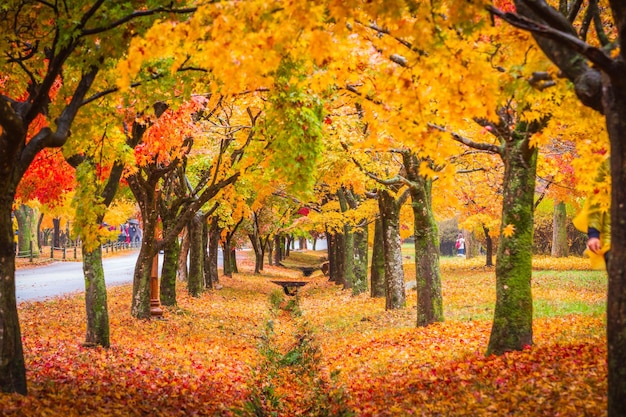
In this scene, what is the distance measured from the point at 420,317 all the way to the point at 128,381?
316 inches

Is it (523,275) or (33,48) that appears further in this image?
(523,275)

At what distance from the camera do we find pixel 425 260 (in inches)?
609

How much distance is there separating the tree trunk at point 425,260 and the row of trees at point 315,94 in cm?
4

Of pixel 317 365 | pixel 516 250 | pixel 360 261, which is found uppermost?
pixel 516 250

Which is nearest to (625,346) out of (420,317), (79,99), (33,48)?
(79,99)

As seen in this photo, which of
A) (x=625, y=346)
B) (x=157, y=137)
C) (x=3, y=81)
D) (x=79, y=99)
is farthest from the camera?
(x=157, y=137)

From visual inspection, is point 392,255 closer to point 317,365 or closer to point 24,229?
point 317,365

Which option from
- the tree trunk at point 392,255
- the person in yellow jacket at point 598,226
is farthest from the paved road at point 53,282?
the person in yellow jacket at point 598,226

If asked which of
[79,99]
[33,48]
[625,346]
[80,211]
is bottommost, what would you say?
[625,346]

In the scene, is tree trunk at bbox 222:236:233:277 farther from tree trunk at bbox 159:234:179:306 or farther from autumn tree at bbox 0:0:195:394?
autumn tree at bbox 0:0:195:394

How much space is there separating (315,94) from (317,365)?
6009 millimetres

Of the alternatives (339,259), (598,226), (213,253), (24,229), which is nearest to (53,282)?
(213,253)

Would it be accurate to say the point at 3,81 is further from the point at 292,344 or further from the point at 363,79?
the point at 292,344

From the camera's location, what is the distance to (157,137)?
591 inches
